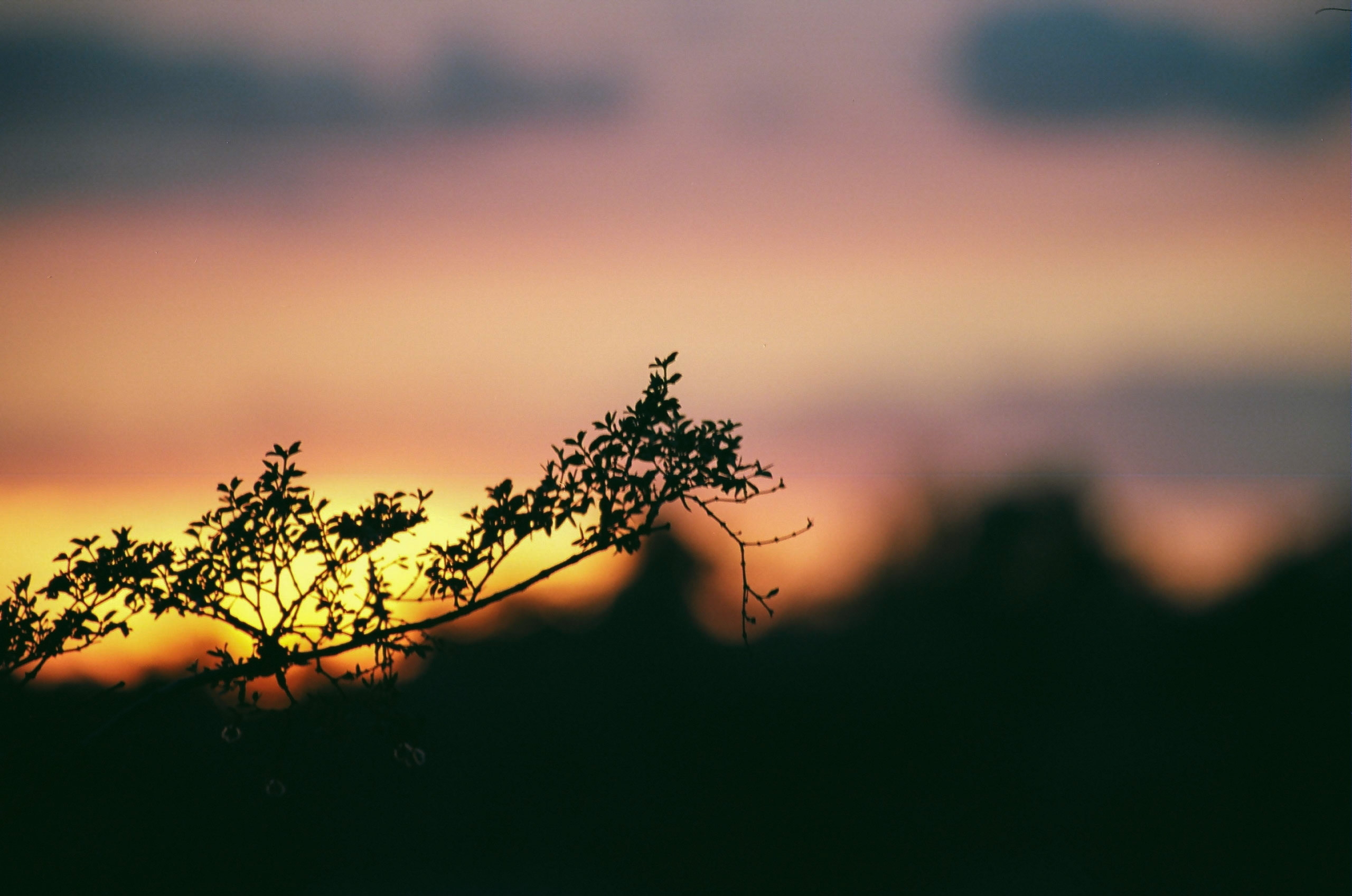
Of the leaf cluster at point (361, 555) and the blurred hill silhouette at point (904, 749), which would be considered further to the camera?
the blurred hill silhouette at point (904, 749)

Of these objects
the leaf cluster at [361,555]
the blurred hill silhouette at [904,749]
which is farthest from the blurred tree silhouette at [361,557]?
the blurred hill silhouette at [904,749]

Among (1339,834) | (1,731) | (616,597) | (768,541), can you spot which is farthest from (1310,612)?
(1,731)

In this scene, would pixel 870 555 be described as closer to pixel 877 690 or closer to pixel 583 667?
pixel 877 690

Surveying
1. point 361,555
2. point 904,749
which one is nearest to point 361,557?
point 361,555

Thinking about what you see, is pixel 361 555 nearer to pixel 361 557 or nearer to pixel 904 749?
pixel 361 557

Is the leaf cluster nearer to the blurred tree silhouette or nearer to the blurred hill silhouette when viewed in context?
the blurred tree silhouette

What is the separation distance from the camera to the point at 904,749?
21.2m

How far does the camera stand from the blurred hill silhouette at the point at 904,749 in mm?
18156

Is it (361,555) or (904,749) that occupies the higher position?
(361,555)

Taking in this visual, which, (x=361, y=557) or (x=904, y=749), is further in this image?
(x=904, y=749)

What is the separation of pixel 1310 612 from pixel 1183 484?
1207cm

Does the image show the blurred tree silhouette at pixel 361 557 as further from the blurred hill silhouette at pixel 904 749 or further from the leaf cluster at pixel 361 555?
the blurred hill silhouette at pixel 904 749

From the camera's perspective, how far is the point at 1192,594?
58.9ft

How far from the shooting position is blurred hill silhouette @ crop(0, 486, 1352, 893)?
18156 mm
